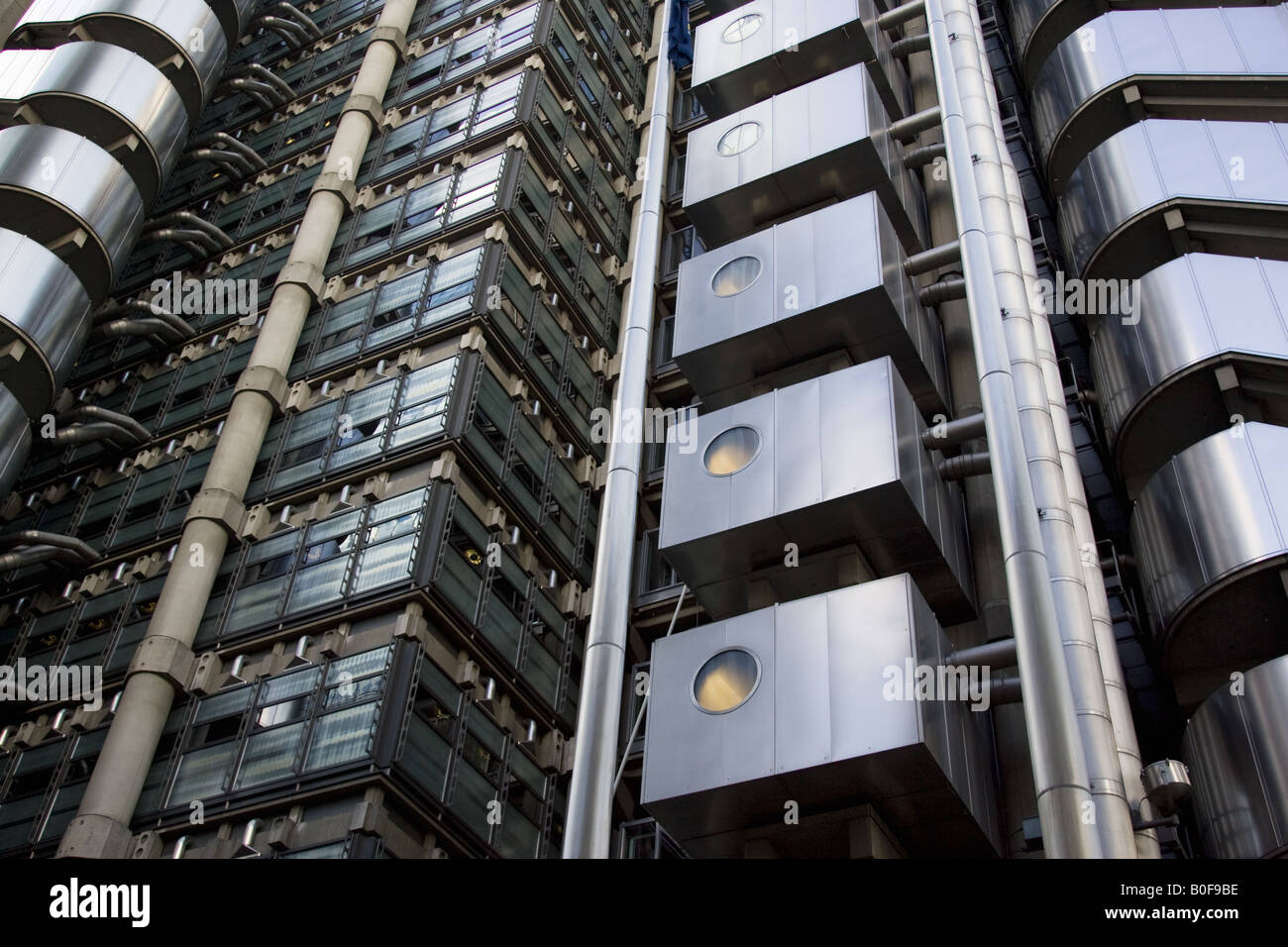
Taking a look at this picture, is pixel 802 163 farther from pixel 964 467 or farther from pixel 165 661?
pixel 165 661

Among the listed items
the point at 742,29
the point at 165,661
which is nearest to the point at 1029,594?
the point at 165,661

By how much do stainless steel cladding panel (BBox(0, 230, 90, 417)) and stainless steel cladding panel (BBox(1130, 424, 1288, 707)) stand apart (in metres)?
29.1

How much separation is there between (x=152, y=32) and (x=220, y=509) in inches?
782

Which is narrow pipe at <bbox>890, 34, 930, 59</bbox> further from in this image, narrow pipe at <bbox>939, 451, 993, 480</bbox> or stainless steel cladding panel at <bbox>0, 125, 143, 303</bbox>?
stainless steel cladding panel at <bbox>0, 125, 143, 303</bbox>

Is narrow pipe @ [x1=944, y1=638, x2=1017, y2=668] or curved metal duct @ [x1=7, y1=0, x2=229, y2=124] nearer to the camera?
narrow pipe @ [x1=944, y1=638, x2=1017, y2=668]

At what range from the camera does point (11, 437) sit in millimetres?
36281

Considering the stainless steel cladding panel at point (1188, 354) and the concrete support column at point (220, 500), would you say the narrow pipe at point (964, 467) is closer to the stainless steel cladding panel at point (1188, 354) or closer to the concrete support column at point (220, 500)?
the stainless steel cladding panel at point (1188, 354)

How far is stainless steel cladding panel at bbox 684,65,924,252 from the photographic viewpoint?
2820 cm

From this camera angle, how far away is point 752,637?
66.0ft

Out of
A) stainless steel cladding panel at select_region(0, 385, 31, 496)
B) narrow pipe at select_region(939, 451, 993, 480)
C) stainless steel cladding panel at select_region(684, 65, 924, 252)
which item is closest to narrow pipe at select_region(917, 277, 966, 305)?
stainless steel cladding panel at select_region(684, 65, 924, 252)

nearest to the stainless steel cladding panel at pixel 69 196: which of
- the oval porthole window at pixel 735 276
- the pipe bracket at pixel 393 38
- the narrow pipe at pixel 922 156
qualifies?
the pipe bracket at pixel 393 38

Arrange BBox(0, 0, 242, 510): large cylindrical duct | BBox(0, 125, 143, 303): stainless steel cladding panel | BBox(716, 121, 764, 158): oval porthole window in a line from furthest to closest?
BBox(0, 125, 143, 303): stainless steel cladding panel
BBox(0, 0, 242, 510): large cylindrical duct
BBox(716, 121, 764, 158): oval porthole window

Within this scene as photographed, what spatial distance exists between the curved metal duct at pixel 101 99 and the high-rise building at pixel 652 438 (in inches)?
6.2
